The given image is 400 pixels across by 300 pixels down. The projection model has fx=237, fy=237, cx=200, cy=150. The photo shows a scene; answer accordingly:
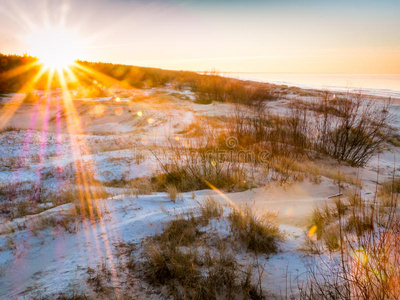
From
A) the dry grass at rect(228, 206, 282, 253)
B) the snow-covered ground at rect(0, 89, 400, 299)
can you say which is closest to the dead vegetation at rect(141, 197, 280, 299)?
the dry grass at rect(228, 206, 282, 253)

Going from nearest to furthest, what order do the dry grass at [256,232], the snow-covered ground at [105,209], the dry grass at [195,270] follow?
1. the dry grass at [195,270]
2. the snow-covered ground at [105,209]
3. the dry grass at [256,232]

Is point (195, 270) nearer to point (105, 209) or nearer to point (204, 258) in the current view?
point (204, 258)

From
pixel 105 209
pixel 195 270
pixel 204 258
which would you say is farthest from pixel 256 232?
pixel 105 209

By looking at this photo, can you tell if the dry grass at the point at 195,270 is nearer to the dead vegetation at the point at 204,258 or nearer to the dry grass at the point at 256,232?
the dead vegetation at the point at 204,258

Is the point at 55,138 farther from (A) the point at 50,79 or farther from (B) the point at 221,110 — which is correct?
(A) the point at 50,79

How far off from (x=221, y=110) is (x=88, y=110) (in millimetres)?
6826

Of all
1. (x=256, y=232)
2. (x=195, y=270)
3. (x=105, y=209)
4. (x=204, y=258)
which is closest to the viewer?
(x=195, y=270)

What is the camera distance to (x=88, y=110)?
470 inches

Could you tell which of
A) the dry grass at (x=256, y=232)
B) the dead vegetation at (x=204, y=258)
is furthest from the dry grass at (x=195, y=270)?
the dry grass at (x=256, y=232)

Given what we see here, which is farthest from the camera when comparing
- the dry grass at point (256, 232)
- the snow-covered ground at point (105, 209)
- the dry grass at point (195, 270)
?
the dry grass at point (256, 232)

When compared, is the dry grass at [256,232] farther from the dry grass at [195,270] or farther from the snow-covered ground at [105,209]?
the dry grass at [195,270]

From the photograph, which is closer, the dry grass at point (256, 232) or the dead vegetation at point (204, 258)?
the dead vegetation at point (204, 258)

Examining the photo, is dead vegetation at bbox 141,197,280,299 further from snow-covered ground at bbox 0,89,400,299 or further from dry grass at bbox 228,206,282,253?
snow-covered ground at bbox 0,89,400,299

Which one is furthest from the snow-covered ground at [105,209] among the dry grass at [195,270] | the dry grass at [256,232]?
the dry grass at [195,270]
